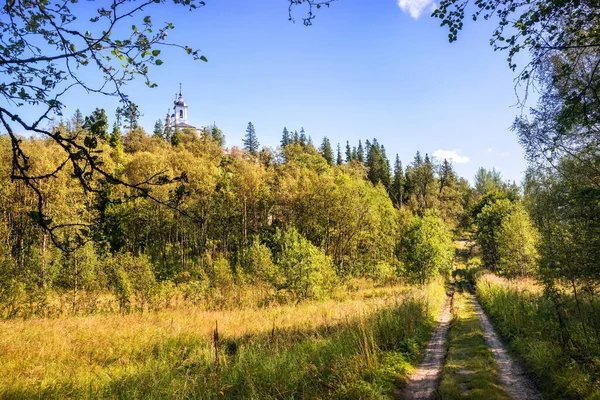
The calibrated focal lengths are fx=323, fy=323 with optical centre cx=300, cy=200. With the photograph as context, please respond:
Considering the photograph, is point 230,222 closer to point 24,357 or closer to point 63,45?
point 24,357

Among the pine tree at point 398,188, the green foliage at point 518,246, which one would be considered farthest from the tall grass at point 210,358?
the pine tree at point 398,188

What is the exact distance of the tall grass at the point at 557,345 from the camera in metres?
6.52

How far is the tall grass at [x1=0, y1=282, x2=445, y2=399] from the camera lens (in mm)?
6310

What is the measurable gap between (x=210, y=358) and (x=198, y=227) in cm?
396

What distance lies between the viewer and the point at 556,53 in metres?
12.4

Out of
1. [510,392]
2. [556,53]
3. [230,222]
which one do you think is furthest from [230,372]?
[230,222]

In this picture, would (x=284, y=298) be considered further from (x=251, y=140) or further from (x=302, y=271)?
(x=251, y=140)

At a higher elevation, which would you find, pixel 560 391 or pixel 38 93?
pixel 38 93

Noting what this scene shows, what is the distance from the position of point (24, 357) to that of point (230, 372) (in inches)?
245

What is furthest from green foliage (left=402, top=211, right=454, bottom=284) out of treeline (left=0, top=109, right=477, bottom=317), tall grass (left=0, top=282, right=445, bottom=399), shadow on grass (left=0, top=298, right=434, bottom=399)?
shadow on grass (left=0, top=298, right=434, bottom=399)

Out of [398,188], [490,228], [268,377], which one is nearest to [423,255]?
[268,377]

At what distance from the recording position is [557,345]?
27.6ft

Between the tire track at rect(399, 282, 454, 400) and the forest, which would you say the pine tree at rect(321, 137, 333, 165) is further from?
the tire track at rect(399, 282, 454, 400)

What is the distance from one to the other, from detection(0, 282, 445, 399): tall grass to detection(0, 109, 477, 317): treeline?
289 cm
